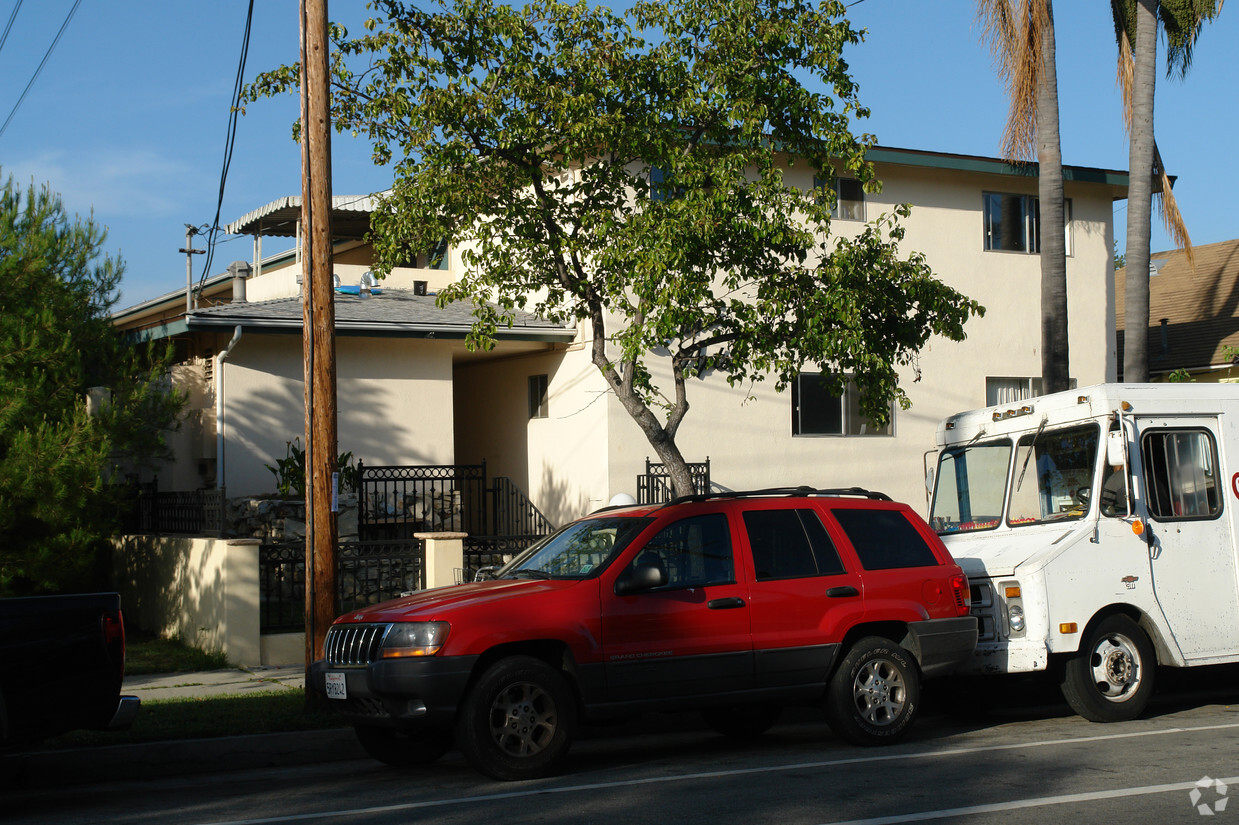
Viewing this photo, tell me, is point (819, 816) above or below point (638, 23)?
below

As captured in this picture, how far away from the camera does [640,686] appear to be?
794 centimetres

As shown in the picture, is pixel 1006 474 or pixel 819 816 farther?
pixel 1006 474

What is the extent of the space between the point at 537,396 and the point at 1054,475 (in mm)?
10695

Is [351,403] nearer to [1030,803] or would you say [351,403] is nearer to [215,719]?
[215,719]

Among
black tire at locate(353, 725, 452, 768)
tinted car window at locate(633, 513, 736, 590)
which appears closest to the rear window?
tinted car window at locate(633, 513, 736, 590)

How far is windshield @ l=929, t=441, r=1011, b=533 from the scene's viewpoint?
10.5 metres

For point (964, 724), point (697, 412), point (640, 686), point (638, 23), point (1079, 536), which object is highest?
point (638, 23)

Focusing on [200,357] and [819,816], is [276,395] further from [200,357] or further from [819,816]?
[819,816]

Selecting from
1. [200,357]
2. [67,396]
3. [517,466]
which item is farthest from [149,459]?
[517,466]

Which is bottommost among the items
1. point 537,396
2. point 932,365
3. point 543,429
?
point 543,429

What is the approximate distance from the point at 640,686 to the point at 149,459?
11443mm

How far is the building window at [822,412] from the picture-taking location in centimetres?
1906

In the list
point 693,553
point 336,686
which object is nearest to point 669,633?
point 693,553

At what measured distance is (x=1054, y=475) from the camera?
395 inches
